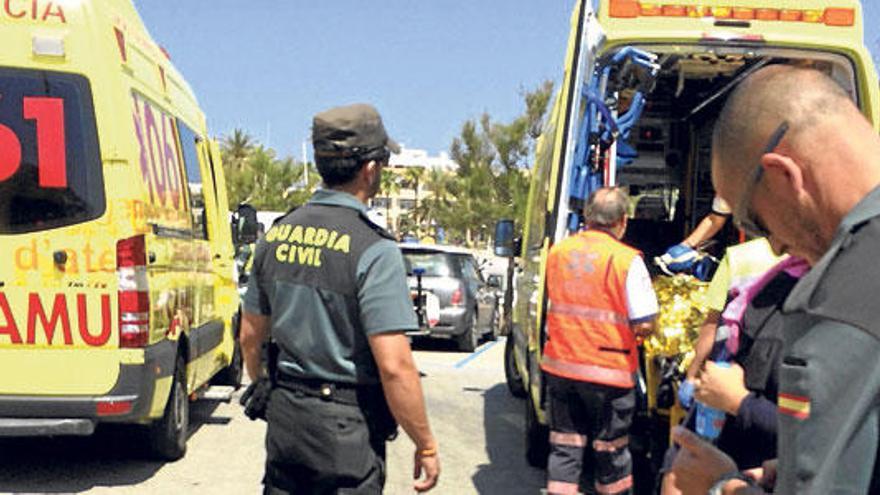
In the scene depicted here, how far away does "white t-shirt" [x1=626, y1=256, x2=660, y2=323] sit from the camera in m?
4.72

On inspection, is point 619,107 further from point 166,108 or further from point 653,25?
point 166,108

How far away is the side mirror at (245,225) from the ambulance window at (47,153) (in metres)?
3.45

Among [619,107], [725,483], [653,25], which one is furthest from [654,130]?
[725,483]

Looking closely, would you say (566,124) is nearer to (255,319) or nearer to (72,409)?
(255,319)

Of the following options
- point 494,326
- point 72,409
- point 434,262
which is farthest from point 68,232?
point 494,326

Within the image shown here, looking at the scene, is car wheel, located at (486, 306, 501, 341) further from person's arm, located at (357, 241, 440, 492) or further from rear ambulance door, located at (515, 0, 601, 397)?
person's arm, located at (357, 241, 440, 492)

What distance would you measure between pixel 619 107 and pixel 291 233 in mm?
4101

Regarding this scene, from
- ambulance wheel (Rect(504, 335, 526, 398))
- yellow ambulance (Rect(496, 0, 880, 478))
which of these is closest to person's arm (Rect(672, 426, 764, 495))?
yellow ambulance (Rect(496, 0, 880, 478))

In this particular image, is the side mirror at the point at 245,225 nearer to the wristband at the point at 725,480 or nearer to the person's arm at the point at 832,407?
the wristband at the point at 725,480

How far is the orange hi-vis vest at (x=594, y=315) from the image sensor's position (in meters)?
4.77

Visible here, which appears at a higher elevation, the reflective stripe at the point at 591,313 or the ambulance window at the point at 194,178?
the ambulance window at the point at 194,178

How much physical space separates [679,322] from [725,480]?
336cm

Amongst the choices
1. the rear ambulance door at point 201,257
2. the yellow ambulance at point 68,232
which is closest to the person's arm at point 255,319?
the yellow ambulance at point 68,232

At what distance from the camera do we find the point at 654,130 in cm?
948
